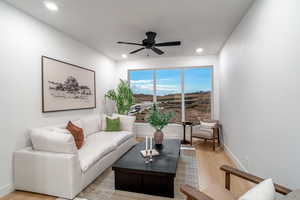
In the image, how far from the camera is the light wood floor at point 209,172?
2.13 meters

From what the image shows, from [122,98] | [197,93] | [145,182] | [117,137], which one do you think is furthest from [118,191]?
[197,93]

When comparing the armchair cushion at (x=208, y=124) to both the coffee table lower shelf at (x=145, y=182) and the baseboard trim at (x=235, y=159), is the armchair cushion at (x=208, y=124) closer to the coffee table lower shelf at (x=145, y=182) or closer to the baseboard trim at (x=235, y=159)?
the baseboard trim at (x=235, y=159)

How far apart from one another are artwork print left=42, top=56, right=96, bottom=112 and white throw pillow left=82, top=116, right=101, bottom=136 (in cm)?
35

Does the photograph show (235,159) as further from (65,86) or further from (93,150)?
(65,86)

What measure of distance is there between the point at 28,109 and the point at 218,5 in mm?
3363

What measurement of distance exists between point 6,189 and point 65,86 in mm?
1887

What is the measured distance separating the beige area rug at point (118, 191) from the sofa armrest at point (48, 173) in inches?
8.4

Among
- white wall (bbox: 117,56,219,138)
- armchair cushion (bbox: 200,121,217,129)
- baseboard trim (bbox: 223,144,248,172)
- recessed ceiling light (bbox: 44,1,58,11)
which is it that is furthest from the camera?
Answer: white wall (bbox: 117,56,219,138)

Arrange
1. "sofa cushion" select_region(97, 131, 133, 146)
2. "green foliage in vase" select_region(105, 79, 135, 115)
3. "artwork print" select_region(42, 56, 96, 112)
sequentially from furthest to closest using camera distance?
"green foliage in vase" select_region(105, 79, 135, 115) < "sofa cushion" select_region(97, 131, 133, 146) < "artwork print" select_region(42, 56, 96, 112)

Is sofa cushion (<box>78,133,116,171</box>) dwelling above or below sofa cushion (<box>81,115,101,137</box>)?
below

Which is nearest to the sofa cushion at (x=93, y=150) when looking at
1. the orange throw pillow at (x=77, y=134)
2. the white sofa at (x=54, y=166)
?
the white sofa at (x=54, y=166)

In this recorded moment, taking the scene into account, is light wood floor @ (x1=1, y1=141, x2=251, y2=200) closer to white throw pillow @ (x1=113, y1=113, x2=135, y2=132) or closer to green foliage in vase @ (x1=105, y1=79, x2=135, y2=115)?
white throw pillow @ (x1=113, y1=113, x2=135, y2=132)

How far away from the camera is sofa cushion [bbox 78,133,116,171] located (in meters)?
2.27

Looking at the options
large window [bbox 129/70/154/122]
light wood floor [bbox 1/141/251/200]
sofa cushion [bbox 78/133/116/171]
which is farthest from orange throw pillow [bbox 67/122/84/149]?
large window [bbox 129/70/154/122]
